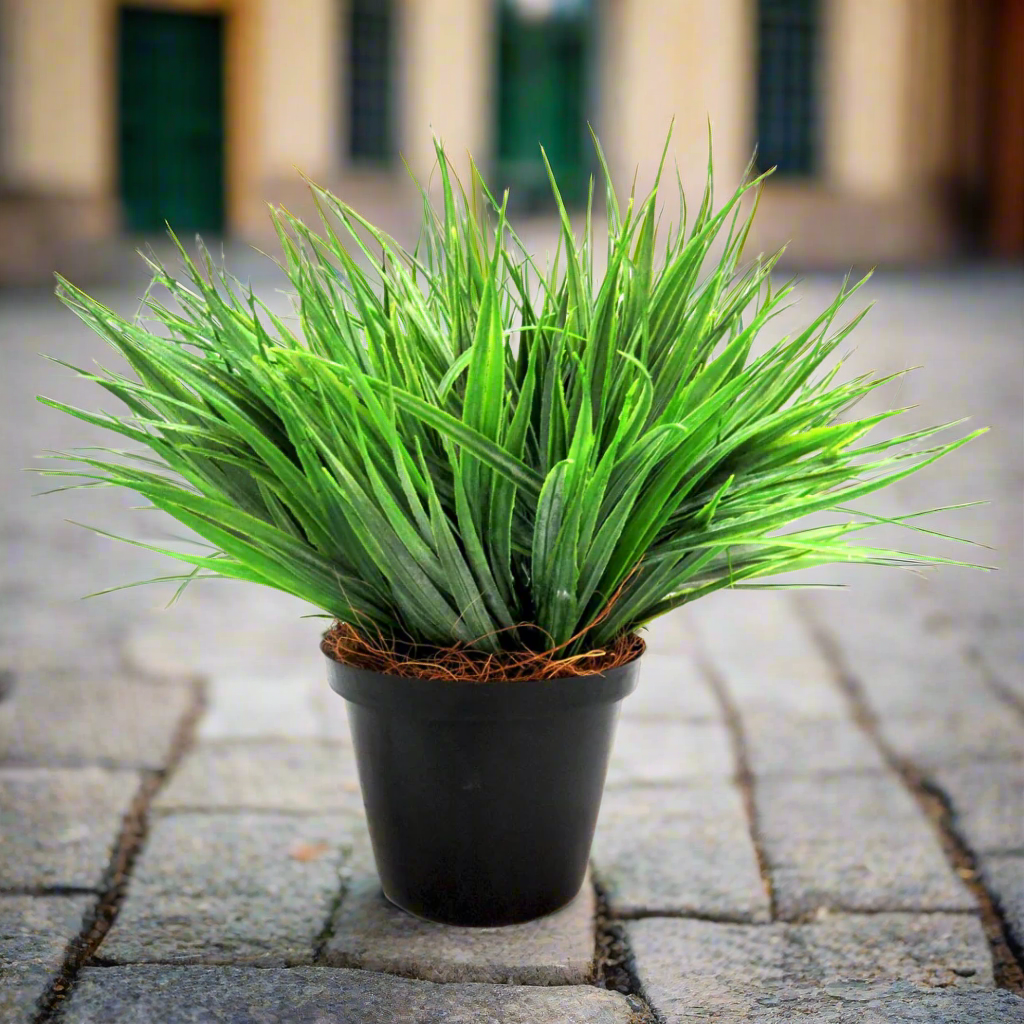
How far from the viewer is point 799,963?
1546mm

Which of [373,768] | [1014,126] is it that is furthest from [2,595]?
[1014,126]

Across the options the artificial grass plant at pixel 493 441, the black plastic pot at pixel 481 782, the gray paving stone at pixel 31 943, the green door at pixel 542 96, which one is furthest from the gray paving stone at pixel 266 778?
the green door at pixel 542 96

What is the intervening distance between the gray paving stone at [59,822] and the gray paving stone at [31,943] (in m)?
0.05

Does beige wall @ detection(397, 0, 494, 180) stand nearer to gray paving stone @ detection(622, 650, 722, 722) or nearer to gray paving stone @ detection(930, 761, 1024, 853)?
gray paving stone @ detection(622, 650, 722, 722)

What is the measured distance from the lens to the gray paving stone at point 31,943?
139 cm

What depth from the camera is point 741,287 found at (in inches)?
62.6

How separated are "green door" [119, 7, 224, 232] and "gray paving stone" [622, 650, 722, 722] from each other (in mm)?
9086

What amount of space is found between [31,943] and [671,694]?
1.44m

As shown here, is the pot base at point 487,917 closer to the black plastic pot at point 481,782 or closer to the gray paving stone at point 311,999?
the black plastic pot at point 481,782

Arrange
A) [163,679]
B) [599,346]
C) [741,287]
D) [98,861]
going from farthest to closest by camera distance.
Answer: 1. [163,679]
2. [98,861]
3. [741,287]
4. [599,346]

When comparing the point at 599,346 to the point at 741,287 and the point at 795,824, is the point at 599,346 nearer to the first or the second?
the point at 741,287

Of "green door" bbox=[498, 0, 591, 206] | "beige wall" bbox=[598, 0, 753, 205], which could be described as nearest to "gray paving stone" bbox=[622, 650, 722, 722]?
"beige wall" bbox=[598, 0, 753, 205]

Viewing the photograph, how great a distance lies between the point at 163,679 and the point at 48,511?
1.66m

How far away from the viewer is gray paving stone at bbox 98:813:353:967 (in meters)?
1.54
